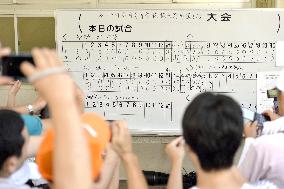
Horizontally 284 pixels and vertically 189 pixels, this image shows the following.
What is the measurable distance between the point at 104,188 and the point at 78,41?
2626 mm

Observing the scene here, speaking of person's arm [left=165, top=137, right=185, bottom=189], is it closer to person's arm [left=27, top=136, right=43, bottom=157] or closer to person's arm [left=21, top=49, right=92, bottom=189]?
person's arm [left=27, top=136, right=43, bottom=157]

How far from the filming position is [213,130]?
43.5 inches

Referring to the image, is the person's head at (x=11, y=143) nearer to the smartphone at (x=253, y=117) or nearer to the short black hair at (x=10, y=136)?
the short black hair at (x=10, y=136)

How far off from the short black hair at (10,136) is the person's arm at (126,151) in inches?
10.7

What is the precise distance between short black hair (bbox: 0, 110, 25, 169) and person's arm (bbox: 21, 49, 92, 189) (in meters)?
0.41

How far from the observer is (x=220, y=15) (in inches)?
143

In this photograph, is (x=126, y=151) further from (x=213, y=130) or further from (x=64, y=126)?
(x=64, y=126)

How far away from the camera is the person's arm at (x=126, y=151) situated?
4.15 ft

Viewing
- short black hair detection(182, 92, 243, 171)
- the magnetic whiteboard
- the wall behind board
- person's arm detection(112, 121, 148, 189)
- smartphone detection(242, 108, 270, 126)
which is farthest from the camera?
the wall behind board

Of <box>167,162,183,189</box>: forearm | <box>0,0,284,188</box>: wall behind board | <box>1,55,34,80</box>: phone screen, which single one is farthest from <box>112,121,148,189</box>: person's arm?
<box>0,0,284,188</box>: wall behind board

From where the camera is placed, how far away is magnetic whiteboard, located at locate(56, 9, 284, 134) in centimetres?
363

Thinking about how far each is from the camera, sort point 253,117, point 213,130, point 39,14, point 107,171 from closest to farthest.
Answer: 1. point 213,130
2. point 107,171
3. point 253,117
4. point 39,14

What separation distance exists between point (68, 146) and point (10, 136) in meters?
0.45

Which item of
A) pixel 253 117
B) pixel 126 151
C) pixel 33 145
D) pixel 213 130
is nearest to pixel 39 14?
pixel 253 117
